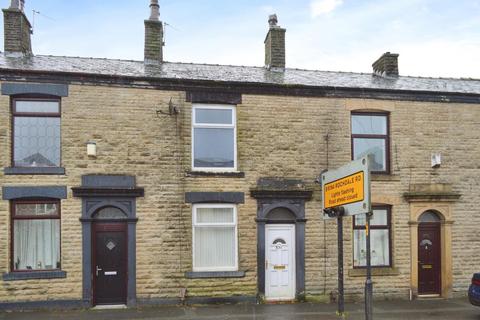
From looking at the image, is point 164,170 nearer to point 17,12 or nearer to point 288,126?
point 288,126

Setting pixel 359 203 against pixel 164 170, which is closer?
pixel 359 203

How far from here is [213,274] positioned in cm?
1295

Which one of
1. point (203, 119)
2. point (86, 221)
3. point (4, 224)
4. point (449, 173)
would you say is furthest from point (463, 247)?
point (4, 224)

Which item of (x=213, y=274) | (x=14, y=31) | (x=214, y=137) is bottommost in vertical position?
(x=213, y=274)

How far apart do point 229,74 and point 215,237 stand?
5.00 meters

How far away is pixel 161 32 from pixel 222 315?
30.1ft

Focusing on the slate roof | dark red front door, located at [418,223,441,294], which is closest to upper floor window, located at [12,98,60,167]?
the slate roof

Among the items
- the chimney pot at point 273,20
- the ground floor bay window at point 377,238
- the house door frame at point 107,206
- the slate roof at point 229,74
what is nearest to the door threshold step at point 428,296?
the ground floor bay window at point 377,238

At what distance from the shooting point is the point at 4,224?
39.8 feet

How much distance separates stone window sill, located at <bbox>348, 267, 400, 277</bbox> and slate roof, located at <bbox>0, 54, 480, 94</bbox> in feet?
17.3

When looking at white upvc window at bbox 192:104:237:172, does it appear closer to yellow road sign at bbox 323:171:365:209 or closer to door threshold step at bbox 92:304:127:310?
yellow road sign at bbox 323:171:365:209

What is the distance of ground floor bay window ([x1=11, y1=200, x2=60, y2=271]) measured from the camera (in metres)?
12.4

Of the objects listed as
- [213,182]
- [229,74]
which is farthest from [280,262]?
[229,74]

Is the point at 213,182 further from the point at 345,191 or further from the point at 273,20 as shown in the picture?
the point at 273,20
